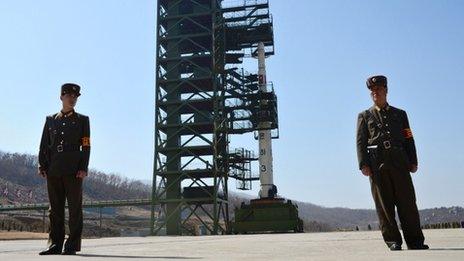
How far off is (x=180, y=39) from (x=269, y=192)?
A: 1390 cm

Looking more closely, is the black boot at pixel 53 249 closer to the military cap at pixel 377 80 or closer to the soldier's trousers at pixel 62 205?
the soldier's trousers at pixel 62 205

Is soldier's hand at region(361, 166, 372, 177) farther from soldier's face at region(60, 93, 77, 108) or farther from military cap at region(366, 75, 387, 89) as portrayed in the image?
soldier's face at region(60, 93, 77, 108)

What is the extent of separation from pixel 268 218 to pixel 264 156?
513 cm

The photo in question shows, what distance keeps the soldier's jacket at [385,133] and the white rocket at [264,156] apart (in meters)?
27.1

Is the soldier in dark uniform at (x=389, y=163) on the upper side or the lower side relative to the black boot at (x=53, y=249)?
upper

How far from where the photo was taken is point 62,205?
19.4ft

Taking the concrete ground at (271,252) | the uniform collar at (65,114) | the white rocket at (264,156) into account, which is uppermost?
the white rocket at (264,156)

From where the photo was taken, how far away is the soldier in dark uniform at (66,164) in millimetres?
5770

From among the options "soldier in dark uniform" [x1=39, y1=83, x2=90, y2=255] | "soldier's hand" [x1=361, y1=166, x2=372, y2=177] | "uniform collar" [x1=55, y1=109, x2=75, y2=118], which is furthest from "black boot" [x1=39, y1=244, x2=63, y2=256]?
"soldier's hand" [x1=361, y1=166, x2=372, y2=177]

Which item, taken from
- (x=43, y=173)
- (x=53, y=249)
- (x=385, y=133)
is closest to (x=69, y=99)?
(x=43, y=173)

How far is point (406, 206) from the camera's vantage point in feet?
17.2

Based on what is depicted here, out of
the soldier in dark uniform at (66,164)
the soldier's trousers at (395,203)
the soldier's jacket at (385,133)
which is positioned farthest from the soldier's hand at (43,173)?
the soldier's trousers at (395,203)

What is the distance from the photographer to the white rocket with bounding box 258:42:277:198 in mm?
33000

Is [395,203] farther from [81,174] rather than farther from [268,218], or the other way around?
[268,218]
